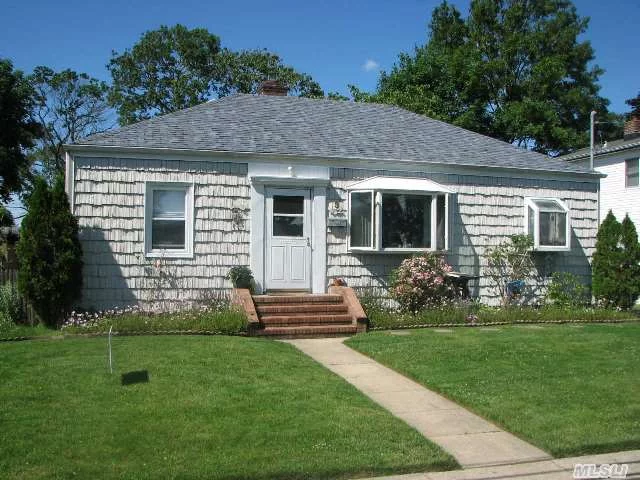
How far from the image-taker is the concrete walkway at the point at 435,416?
5516 millimetres

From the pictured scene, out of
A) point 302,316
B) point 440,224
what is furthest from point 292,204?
point 440,224

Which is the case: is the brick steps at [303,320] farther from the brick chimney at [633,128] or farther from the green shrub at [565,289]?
the brick chimney at [633,128]

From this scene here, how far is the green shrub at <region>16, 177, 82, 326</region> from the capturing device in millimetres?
11039

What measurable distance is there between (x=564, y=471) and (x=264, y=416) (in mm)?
2623

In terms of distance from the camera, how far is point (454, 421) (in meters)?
6.43

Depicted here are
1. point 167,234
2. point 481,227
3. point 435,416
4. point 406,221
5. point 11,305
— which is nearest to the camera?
Answer: point 435,416

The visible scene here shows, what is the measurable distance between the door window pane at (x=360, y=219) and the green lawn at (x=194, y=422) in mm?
5086

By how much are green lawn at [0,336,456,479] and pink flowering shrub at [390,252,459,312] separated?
182 inches

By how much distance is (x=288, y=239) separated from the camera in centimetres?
1310

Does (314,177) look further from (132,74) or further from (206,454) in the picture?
(132,74)

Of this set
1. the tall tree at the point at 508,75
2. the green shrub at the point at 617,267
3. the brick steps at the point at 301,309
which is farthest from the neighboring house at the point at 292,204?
the tall tree at the point at 508,75

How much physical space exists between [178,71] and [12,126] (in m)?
13.4

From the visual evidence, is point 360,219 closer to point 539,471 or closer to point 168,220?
point 168,220

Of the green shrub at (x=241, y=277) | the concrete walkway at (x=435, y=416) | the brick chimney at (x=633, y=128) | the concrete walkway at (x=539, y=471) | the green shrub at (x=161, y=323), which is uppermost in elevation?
the brick chimney at (x=633, y=128)
